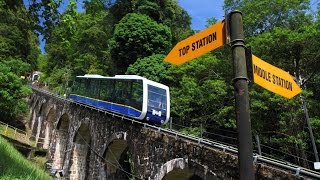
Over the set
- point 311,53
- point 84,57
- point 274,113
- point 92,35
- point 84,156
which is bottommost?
point 84,156

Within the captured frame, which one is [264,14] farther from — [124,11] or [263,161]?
[124,11]

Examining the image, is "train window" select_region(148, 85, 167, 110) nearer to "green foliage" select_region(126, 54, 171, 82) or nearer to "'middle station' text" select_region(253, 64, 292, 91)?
"green foliage" select_region(126, 54, 171, 82)

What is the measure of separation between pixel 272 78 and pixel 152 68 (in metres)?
23.8

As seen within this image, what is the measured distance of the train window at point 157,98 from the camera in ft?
56.1

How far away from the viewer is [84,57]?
130 feet

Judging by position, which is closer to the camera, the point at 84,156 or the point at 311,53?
the point at 311,53

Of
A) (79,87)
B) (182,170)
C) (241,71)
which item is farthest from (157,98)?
(241,71)

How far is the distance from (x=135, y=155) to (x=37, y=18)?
907 centimetres

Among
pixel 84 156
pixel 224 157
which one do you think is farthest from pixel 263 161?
pixel 84 156

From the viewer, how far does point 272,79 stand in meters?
3.19

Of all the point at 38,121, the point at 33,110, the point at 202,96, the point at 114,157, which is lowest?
the point at 114,157

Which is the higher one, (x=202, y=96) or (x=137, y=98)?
(x=202, y=96)

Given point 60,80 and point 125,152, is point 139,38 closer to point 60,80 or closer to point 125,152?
point 125,152

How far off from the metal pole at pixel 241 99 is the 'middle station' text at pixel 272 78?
0.78 ft
